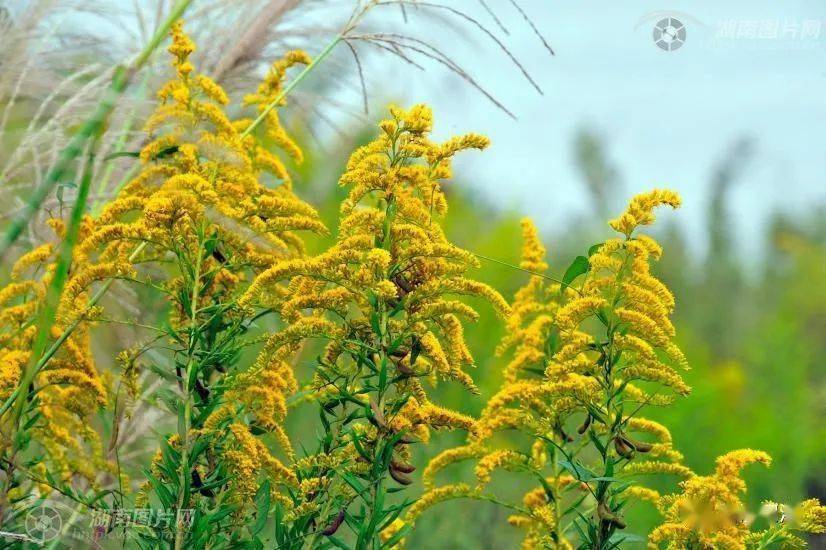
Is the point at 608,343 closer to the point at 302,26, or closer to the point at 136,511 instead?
the point at 136,511

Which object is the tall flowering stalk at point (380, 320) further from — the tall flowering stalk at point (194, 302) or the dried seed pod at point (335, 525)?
the tall flowering stalk at point (194, 302)

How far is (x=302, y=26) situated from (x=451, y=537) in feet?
9.57

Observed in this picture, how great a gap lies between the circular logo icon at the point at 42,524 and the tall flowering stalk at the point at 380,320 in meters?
0.72

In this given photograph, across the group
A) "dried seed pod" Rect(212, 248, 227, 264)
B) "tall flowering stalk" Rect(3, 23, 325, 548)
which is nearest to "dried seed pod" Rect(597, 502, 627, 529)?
"tall flowering stalk" Rect(3, 23, 325, 548)

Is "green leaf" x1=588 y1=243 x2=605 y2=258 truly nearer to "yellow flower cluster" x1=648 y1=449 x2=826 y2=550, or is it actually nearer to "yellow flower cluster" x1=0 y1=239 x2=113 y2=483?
"yellow flower cluster" x1=648 y1=449 x2=826 y2=550

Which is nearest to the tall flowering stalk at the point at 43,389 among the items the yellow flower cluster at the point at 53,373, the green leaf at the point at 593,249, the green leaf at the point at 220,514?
the yellow flower cluster at the point at 53,373

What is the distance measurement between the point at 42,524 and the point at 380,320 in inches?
45.7

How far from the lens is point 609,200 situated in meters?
12.9

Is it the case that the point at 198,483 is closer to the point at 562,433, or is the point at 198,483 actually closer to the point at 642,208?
the point at 562,433

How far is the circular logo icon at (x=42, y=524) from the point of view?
2.87 metres

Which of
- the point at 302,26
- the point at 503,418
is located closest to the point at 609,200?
the point at 302,26

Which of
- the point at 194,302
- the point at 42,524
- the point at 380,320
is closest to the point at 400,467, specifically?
the point at 380,320

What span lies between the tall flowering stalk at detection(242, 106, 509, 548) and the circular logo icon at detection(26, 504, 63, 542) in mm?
721

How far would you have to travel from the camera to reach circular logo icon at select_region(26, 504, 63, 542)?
2.87 metres
